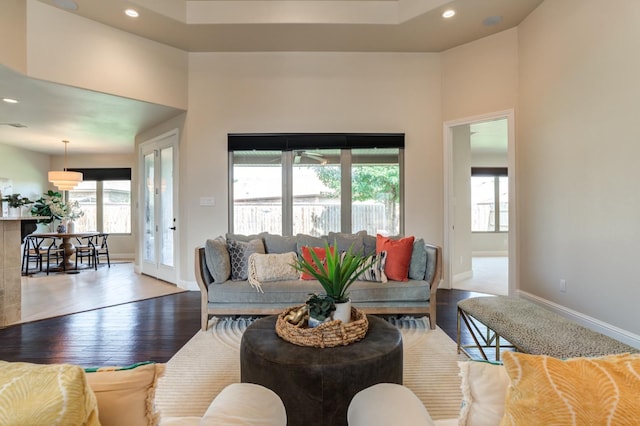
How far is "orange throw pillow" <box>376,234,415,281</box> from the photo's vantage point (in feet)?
10.2

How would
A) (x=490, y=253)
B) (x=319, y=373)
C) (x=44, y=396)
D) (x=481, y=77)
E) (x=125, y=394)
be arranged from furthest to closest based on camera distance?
(x=490, y=253)
(x=481, y=77)
(x=319, y=373)
(x=125, y=394)
(x=44, y=396)

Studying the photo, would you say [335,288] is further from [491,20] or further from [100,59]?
[100,59]

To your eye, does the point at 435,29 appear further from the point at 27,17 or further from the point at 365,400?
the point at 27,17

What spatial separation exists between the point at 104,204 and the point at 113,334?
248 inches

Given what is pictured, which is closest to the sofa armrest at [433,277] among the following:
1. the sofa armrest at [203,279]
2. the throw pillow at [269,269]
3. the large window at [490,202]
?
the throw pillow at [269,269]

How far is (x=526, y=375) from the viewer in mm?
659

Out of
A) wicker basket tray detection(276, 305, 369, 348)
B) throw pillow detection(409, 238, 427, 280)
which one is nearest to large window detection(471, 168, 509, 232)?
throw pillow detection(409, 238, 427, 280)

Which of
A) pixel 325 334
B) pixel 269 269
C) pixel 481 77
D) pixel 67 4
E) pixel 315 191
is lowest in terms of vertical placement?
pixel 325 334

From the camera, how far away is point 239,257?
10.5 feet

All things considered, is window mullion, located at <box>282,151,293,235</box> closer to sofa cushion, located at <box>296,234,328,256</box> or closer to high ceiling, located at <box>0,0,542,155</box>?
sofa cushion, located at <box>296,234,328,256</box>

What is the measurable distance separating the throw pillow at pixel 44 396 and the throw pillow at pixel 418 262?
2915 millimetres

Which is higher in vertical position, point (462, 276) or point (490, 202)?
point (490, 202)

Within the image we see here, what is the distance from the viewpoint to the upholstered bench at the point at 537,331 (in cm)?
162

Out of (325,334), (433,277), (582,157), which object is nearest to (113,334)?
(325,334)
